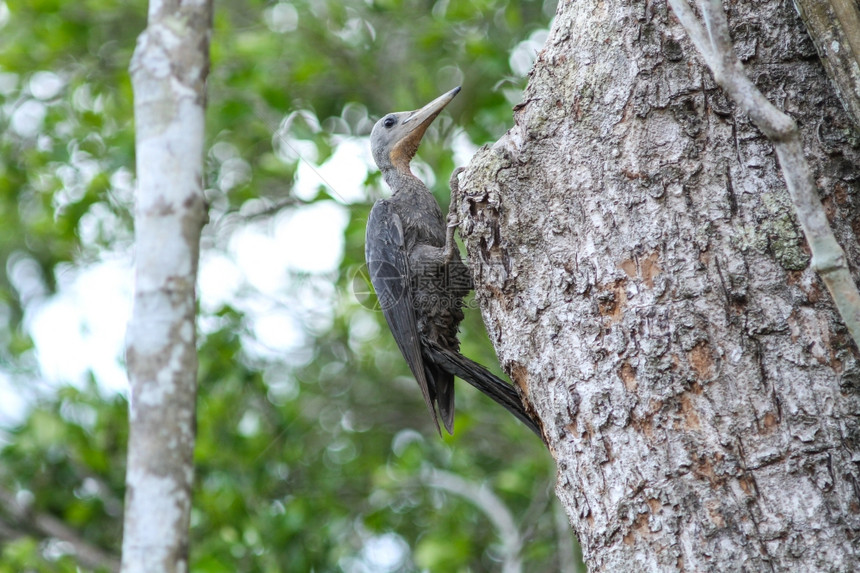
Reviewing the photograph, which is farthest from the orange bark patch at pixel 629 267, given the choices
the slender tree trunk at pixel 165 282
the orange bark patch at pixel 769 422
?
the slender tree trunk at pixel 165 282

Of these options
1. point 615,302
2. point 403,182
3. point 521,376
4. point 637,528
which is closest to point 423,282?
point 403,182

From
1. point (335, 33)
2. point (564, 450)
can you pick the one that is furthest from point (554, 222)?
point (335, 33)

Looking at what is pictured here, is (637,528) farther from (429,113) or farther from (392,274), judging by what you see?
(429,113)

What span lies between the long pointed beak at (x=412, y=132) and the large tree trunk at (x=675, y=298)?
151 cm

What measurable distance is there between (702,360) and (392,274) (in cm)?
184

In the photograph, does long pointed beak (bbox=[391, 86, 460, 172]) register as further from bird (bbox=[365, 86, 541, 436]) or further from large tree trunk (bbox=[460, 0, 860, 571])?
Answer: large tree trunk (bbox=[460, 0, 860, 571])

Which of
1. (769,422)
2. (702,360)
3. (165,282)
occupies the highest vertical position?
(165,282)

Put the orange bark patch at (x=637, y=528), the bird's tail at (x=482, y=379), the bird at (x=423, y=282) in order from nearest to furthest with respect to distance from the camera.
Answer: the orange bark patch at (x=637, y=528) < the bird's tail at (x=482, y=379) < the bird at (x=423, y=282)

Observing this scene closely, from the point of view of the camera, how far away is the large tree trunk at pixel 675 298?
1701mm

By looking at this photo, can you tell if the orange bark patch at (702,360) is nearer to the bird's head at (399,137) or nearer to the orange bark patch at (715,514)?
the orange bark patch at (715,514)

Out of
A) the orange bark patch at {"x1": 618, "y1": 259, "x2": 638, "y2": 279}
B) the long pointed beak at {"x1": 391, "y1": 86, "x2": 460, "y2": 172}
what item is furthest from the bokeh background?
the orange bark patch at {"x1": 618, "y1": 259, "x2": 638, "y2": 279}

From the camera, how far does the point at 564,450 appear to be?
6.56 ft

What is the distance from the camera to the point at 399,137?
12.6ft

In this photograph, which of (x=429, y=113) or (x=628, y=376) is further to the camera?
(x=429, y=113)
